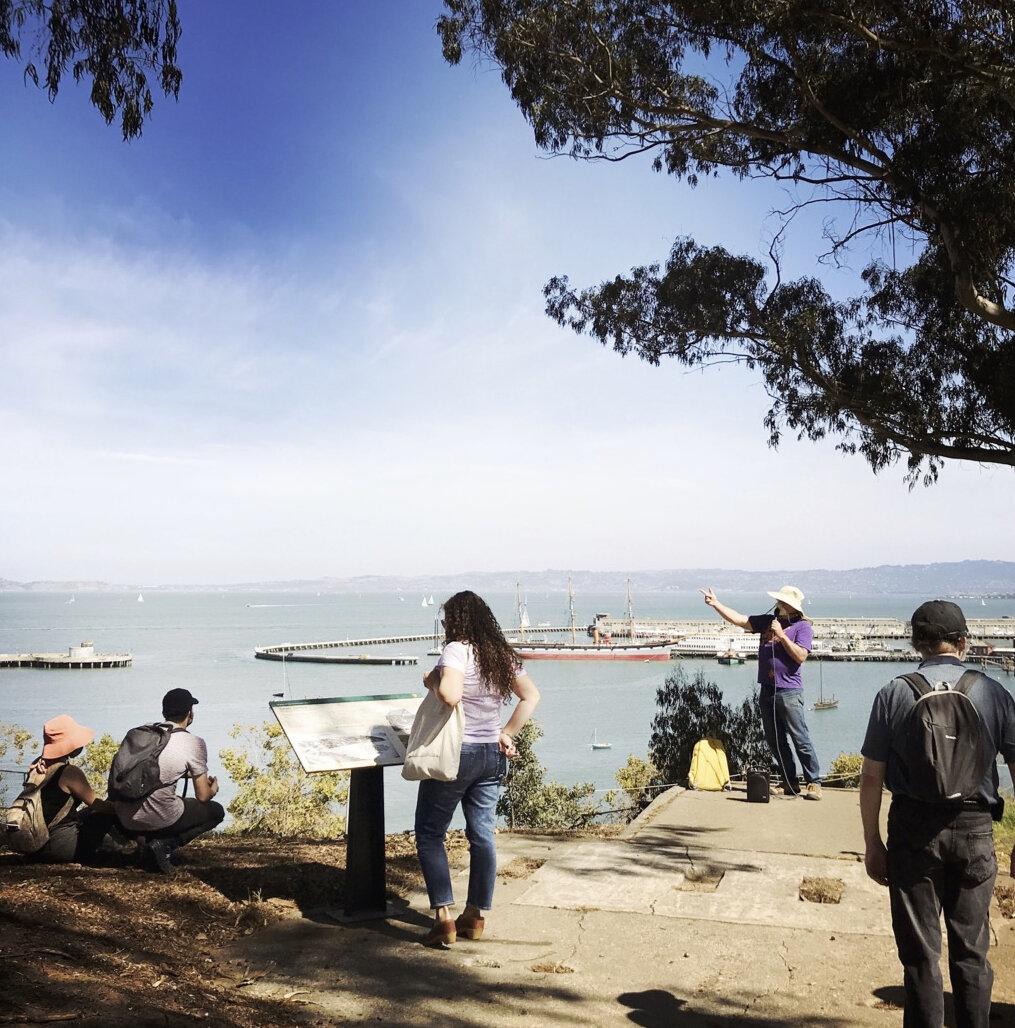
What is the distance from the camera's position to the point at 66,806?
14.1 ft

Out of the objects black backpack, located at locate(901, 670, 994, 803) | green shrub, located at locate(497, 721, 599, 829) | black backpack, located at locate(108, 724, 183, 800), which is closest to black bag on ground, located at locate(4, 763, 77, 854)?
black backpack, located at locate(108, 724, 183, 800)

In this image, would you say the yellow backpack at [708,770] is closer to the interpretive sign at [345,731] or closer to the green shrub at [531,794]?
the interpretive sign at [345,731]

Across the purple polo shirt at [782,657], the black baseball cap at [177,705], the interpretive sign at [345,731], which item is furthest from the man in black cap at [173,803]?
the purple polo shirt at [782,657]

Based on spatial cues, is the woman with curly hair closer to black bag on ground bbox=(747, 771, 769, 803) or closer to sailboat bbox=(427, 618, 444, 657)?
sailboat bbox=(427, 618, 444, 657)

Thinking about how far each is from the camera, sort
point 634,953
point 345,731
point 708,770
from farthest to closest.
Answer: point 708,770
point 345,731
point 634,953

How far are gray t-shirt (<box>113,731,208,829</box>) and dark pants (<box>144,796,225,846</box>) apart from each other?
0.03 meters

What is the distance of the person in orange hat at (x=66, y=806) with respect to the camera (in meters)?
4.20

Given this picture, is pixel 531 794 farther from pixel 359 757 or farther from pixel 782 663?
pixel 359 757

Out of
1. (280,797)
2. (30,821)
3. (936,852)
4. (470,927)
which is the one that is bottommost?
(280,797)

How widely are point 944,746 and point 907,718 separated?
4.3 inches

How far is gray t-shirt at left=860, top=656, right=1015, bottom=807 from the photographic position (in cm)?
243

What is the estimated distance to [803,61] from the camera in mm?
6809

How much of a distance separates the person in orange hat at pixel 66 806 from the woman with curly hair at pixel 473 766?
1.69 meters

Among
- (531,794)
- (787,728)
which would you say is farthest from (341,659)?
(787,728)
